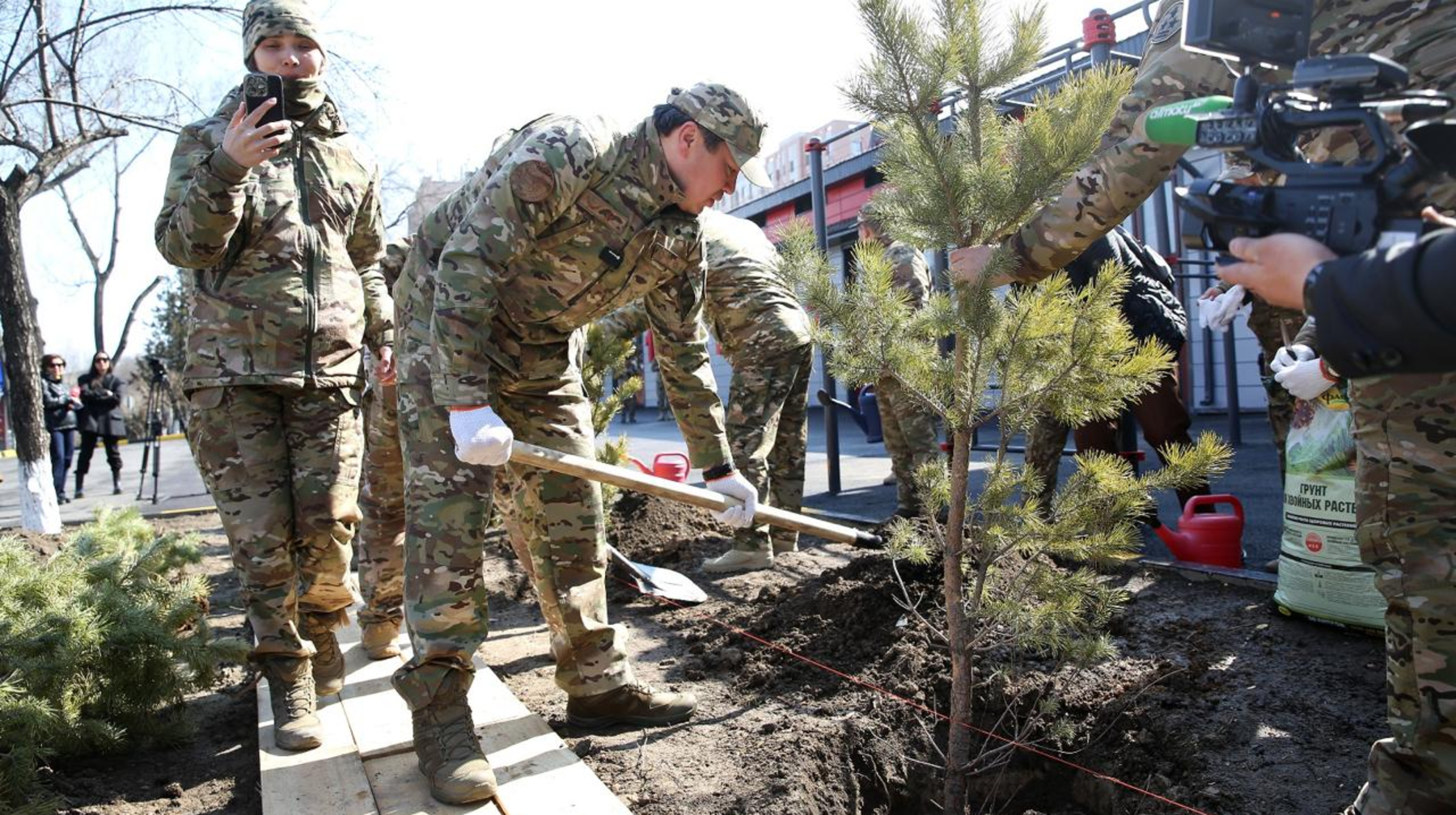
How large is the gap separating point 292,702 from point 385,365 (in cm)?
129

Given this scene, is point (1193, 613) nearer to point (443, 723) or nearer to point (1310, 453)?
point (1310, 453)

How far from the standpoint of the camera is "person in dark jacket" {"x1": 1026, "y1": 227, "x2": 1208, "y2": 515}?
4652mm

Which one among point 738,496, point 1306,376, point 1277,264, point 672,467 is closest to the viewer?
point 1277,264

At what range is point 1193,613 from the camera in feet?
11.4

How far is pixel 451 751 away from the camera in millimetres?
2490

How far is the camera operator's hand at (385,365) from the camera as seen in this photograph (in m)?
3.71

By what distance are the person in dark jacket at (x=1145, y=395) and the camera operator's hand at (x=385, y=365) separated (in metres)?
2.83

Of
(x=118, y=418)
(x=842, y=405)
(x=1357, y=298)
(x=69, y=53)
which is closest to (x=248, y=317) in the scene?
(x=1357, y=298)

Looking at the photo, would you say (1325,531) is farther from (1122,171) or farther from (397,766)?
(397,766)

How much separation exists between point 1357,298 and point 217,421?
9.74 ft

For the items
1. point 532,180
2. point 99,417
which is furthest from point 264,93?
point 99,417

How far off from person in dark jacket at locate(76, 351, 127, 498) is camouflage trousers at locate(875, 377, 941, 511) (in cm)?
1089

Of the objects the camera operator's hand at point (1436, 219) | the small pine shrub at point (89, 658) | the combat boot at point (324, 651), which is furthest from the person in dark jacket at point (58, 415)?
the camera operator's hand at point (1436, 219)

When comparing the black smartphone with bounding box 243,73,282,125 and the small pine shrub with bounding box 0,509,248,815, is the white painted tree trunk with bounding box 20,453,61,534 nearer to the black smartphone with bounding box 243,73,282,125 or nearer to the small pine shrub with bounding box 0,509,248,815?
the small pine shrub with bounding box 0,509,248,815
